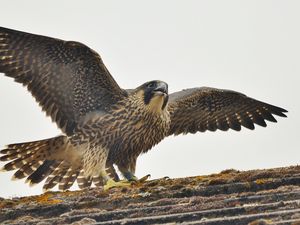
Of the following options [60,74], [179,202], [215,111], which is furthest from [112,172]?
[179,202]

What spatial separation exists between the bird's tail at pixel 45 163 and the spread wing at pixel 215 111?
1.34m

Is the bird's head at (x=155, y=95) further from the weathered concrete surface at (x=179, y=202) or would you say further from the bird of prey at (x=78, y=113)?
the weathered concrete surface at (x=179, y=202)

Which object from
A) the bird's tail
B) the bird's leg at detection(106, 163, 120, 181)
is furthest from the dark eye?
the bird's tail

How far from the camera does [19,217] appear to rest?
4340mm

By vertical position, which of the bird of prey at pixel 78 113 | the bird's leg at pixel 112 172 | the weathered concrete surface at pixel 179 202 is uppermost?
the bird of prey at pixel 78 113

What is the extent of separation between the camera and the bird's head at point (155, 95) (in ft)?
25.8

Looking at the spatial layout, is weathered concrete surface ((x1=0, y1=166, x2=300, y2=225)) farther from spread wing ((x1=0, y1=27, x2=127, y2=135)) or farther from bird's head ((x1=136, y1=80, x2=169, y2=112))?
spread wing ((x1=0, y1=27, x2=127, y2=135))

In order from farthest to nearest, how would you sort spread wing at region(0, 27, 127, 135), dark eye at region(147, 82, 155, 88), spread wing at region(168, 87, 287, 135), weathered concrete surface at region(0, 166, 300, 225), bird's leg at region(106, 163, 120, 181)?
spread wing at region(168, 87, 287, 135)
bird's leg at region(106, 163, 120, 181)
dark eye at region(147, 82, 155, 88)
spread wing at region(0, 27, 127, 135)
weathered concrete surface at region(0, 166, 300, 225)

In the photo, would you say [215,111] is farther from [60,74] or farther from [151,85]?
[60,74]

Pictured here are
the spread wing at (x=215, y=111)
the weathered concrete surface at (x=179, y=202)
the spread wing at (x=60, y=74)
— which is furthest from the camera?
the spread wing at (x=215, y=111)

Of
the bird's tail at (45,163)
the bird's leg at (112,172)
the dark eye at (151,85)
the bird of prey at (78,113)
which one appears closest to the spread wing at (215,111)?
the bird of prey at (78,113)

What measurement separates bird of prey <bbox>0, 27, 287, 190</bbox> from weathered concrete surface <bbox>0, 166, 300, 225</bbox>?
3055mm

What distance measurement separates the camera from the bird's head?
310 inches

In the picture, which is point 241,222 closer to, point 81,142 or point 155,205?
point 155,205
